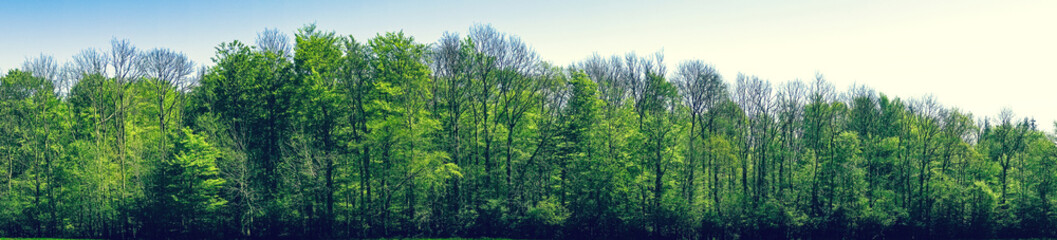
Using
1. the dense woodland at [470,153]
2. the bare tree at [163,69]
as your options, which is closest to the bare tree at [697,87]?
the dense woodland at [470,153]

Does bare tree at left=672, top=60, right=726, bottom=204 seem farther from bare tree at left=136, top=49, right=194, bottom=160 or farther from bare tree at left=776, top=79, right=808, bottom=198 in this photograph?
bare tree at left=136, top=49, right=194, bottom=160

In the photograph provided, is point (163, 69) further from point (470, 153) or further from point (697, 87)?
point (697, 87)

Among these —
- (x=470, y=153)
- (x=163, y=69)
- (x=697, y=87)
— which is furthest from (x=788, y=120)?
Answer: (x=163, y=69)

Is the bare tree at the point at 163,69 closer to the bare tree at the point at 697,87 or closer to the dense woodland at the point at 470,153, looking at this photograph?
Result: the dense woodland at the point at 470,153

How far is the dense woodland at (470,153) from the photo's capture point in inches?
1248

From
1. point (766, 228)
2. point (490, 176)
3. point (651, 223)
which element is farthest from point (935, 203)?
point (490, 176)

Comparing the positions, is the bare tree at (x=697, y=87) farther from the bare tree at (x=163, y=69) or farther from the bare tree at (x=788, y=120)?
the bare tree at (x=163, y=69)

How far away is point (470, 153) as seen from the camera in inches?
1428

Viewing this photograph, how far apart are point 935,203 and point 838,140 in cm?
929

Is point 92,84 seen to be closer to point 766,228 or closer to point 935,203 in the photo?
point 766,228

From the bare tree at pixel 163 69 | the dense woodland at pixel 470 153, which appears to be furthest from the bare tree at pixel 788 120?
the bare tree at pixel 163 69

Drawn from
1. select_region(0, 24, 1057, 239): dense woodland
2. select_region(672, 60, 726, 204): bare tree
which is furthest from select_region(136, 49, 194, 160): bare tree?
select_region(672, 60, 726, 204): bare tree

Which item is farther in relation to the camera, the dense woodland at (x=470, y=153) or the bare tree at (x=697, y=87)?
the bare tree at (x=697, y=87)

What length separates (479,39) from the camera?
35.2 meters
